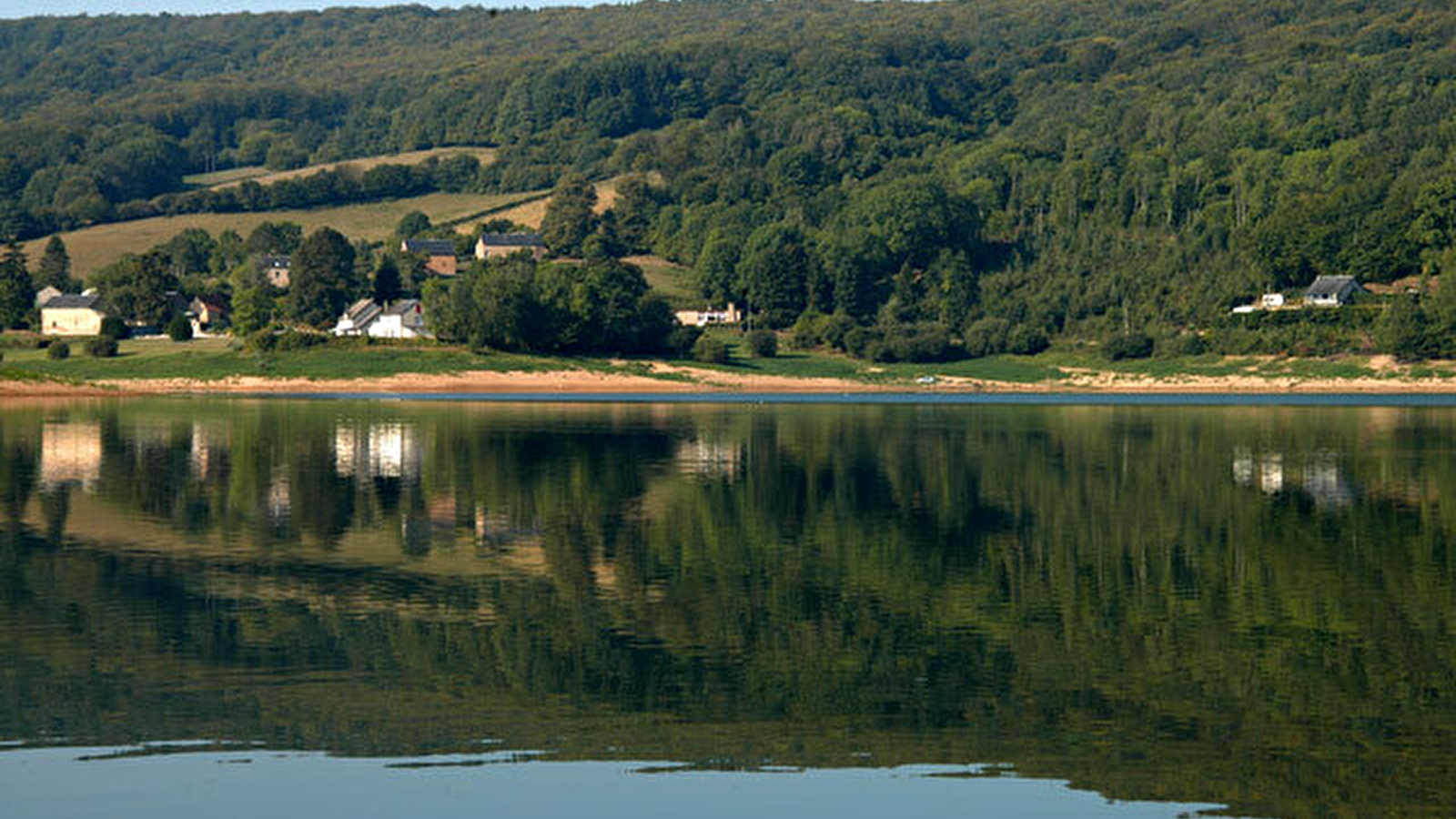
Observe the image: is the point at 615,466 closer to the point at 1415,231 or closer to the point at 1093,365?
the point at 1093,365

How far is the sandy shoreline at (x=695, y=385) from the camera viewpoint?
463ft

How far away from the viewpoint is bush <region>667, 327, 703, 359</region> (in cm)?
16100

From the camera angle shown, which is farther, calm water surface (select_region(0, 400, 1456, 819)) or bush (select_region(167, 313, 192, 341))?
bush (select_region(167, 313, 192, 341))

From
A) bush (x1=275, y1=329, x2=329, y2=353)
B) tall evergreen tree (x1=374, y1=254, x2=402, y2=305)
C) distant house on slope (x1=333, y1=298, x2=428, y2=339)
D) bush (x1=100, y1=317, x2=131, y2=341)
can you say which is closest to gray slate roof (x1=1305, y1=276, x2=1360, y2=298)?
distant house on slope (x1=333, y1=298, x2=428, y2=339)

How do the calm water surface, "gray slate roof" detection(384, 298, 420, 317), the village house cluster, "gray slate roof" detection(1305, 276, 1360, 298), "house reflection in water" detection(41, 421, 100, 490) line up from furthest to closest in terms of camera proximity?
"gray slate roof" detection(384, 298, 420, 317) → the village house cluster → "gray slate roof" detection(1305, 276, 1360, 298) → "house reflection in water" detection(41, 421, 100, 490) → the calm water surface

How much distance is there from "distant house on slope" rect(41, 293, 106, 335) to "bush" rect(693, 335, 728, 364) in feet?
220

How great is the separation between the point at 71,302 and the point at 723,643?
570 feet

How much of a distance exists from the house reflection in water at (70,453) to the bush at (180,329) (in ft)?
263

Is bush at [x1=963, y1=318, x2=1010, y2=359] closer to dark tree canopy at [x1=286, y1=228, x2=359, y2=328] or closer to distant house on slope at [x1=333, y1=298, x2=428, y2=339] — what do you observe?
distant house on slope at [x1=333, y1=298, x2=428, y2=339]

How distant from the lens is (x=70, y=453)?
6762 cm

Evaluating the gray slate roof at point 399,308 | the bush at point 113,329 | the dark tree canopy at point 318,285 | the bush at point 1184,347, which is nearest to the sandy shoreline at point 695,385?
the bush at point 1184,347

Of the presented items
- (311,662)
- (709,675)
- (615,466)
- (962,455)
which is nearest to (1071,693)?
(709,675)

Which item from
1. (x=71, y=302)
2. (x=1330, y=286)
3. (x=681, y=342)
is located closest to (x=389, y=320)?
(x=71, y=302)

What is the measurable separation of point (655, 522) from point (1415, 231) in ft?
482
